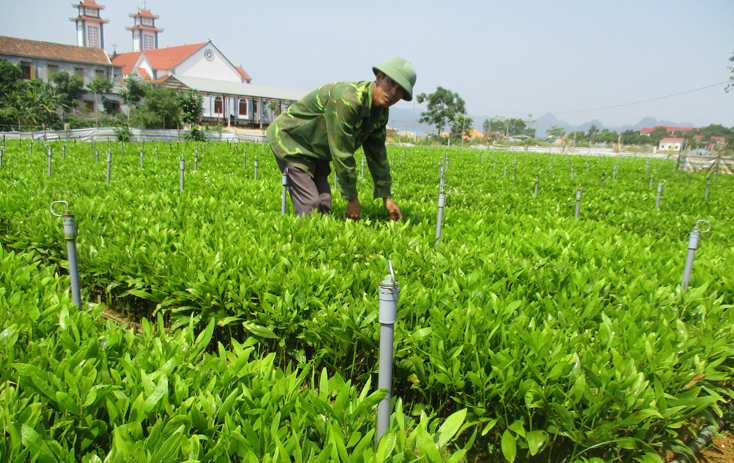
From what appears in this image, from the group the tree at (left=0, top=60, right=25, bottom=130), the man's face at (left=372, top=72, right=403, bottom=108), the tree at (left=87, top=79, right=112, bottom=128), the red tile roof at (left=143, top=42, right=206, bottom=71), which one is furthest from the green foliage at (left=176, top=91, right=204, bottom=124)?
the red tile roof at (left=143, top=42, right=206, bottom=71)

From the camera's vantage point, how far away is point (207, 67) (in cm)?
6219

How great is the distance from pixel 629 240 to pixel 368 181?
673cm

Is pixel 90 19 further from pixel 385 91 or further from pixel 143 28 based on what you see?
pixel 385 91

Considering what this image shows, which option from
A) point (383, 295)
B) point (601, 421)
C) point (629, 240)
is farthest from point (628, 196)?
point (383, 295)

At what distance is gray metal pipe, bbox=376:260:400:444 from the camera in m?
1.54

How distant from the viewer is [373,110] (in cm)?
410

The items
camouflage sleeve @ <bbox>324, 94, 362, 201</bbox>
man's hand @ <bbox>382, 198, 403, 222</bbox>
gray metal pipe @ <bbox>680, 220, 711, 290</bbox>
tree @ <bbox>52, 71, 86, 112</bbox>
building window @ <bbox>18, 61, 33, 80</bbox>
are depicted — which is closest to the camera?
gray metal pipe @ <bbox>680, 220, 711, 290</bbox>

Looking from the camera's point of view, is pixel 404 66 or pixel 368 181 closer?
pixel 404 66

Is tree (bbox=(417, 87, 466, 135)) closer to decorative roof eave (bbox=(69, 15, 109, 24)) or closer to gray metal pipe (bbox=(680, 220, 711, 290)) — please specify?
gray metal pipe (bbox=(680, 220, 711, 290))

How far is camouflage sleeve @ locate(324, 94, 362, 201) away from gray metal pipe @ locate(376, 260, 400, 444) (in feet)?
8.06

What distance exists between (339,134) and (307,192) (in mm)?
857

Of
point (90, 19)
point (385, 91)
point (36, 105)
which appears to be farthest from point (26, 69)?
point (90, 19)

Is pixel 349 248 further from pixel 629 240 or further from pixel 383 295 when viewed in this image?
pixel 629 240

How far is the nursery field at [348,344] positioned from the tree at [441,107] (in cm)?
5813
